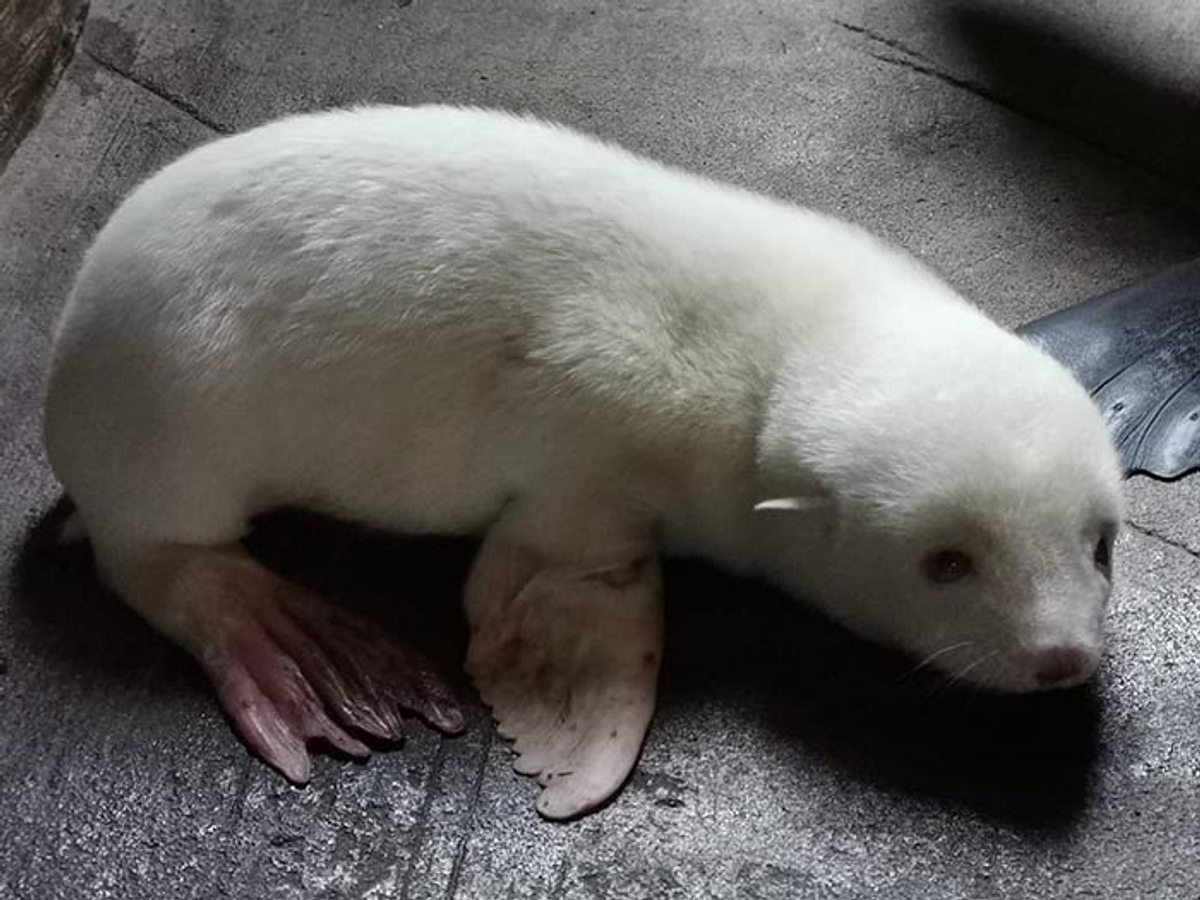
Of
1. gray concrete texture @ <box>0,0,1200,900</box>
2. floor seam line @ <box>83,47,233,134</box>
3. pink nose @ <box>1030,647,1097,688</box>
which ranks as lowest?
gray concrete texture @ <box>0,0,1200,900</box>

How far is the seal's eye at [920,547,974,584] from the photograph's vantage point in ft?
7.45

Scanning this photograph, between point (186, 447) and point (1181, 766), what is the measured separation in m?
1.49

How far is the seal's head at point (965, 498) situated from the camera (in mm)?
2221

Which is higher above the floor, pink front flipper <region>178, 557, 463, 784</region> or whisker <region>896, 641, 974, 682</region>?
whisker <region>896, 641, 974, 682</region>

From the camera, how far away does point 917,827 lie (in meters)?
2.34

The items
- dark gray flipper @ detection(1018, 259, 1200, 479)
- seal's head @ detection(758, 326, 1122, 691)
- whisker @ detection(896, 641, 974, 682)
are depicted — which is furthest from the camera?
dark gray flipper @ detection(1018, 259, 1200, 479)

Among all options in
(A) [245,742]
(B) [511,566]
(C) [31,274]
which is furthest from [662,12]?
(A) [245,742]

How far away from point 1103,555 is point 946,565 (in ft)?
0.78

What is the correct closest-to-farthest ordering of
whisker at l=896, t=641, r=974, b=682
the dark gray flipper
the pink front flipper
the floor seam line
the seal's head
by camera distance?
the seal's head < whisker at l=896, t=641, r=974, b=682 < the pink front flipper < the dark gray flipper < the floor seam line

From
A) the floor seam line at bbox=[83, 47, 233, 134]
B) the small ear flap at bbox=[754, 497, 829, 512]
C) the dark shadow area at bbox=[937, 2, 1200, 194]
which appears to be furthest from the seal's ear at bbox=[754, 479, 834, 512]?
the floor seam line at bbox=[83, 47, 233, 134]

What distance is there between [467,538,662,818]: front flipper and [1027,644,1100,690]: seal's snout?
548 millimetres

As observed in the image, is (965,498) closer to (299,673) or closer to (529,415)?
(529,415)

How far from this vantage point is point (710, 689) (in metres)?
2.52

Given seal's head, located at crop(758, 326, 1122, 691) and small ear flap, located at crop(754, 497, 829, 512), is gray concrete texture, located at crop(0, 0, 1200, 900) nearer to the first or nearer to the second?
seal's head, located at crop(758, 326, 1122, 691)
